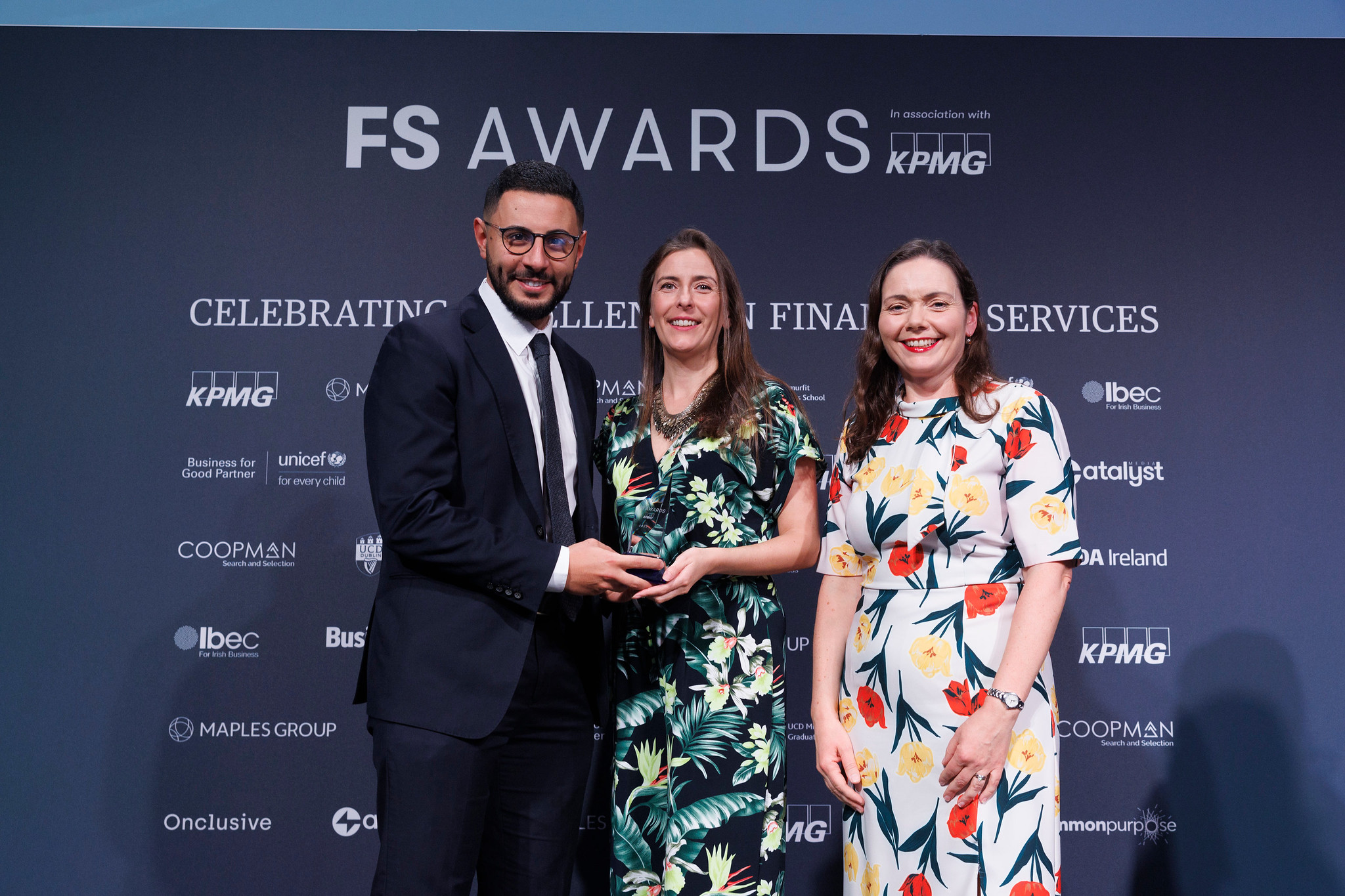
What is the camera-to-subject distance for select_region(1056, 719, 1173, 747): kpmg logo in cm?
305

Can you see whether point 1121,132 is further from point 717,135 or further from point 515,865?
point 515,865

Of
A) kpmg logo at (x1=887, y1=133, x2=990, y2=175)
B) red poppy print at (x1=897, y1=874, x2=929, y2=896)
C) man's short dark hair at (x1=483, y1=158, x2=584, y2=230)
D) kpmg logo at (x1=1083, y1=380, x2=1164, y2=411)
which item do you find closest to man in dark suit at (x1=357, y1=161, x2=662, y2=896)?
man's short dark hair at (x1=483, y1=158, x2=584, y2=230)

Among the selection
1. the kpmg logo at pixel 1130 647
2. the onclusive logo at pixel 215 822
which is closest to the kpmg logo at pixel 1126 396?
the kpmg logo at pixel 1130 647

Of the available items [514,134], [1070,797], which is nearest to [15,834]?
[514,134]

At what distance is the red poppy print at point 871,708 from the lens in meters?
1.81

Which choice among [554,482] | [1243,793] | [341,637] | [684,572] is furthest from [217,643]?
[1243,793]

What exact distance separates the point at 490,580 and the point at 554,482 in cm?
26

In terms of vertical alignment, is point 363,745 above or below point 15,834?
above

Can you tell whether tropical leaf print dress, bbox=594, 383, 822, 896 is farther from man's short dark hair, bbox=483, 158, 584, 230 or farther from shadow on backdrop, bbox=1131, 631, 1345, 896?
shadow on backdrop, bbox=1131, 631, 1345, 896

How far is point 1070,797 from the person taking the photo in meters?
3.05

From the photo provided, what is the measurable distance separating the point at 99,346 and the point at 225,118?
890 mm

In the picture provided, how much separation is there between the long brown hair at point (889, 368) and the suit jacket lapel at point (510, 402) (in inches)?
26.8

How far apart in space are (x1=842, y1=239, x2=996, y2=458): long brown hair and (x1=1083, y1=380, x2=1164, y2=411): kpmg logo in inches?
55.1

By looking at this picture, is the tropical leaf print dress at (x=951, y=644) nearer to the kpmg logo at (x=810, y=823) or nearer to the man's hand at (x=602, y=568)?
the man's hand at (x=602, y=568)
